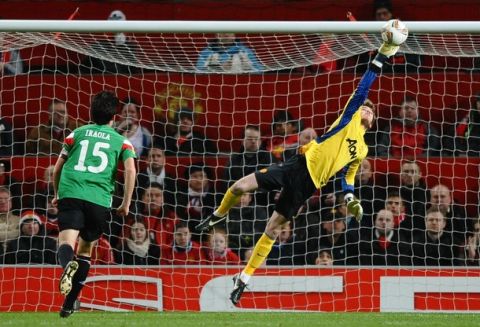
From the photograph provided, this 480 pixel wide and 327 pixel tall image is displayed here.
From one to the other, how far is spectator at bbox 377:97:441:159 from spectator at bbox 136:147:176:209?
96.7 inches

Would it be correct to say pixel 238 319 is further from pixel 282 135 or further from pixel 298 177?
pixel 282 135

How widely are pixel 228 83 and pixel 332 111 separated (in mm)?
1310

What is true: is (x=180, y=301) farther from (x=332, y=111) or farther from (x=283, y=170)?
(x=332, y=111)

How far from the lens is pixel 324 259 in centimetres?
1228

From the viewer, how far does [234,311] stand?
11828 millimetres

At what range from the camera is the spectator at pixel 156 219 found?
41.3 ft

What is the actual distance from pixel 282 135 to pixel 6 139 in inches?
129

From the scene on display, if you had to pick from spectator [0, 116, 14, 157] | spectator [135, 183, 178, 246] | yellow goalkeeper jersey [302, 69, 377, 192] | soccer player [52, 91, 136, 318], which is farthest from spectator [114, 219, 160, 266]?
soccer player [52, 91, 136, 318]

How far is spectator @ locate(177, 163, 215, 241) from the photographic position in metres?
12.9

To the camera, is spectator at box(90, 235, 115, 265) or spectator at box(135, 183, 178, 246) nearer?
spectator at box(90, 235, 115, 265)

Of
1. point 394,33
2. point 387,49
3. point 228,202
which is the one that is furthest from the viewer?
point 228,202

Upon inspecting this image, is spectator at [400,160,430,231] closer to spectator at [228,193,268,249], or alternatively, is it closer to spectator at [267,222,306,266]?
spectator at [267,222,306,266]
